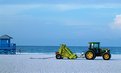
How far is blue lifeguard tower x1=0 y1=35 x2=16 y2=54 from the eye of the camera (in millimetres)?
45116

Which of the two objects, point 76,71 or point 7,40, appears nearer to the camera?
point 76,71

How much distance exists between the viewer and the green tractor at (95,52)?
32.0 meters

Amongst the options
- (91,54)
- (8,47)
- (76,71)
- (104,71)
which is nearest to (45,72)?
(76,71)

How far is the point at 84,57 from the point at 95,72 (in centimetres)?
1360

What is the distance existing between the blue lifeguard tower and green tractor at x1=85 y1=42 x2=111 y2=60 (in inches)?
551

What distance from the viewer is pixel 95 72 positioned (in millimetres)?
19375

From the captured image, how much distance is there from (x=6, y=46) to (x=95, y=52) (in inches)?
598

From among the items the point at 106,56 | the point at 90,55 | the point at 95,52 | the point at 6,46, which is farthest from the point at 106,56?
the point at 6,46

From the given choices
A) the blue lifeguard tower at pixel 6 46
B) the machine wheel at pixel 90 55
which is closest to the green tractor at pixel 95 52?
the machine wheel at pixel 90 55

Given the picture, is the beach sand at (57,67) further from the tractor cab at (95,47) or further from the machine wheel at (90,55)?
the tractor cab at (95,47)

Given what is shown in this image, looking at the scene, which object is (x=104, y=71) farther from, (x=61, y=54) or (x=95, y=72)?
(x=61, y=54)

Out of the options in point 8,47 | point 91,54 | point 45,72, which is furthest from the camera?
point 8,47

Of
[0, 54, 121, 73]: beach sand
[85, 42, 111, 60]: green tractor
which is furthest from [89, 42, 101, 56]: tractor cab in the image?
[0, 54, 121, 73]: beach sand

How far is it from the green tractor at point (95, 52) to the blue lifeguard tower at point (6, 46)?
1400 cm
